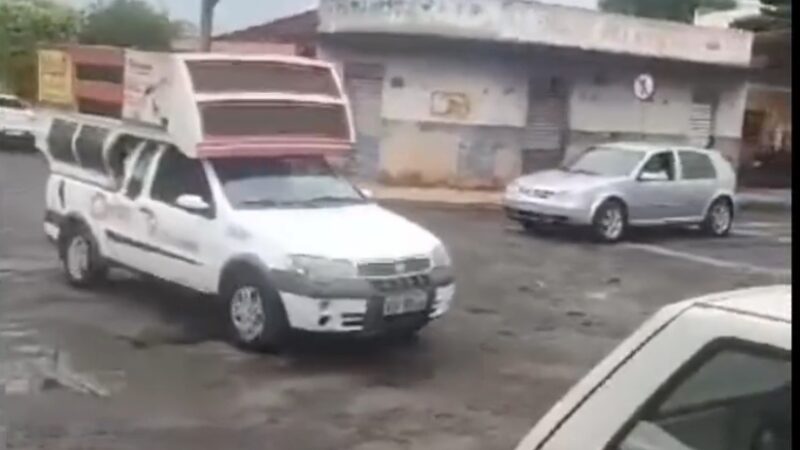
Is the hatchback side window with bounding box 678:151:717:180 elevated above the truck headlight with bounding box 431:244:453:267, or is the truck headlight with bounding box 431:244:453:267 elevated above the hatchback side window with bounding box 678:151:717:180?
the hatchback side window with bounding box 678:151:717:180

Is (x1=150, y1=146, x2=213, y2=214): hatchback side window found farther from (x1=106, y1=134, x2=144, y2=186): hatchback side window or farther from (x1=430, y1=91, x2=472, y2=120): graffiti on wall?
(x1=430, y1=91, x2=472, y2=120): graffiti on wall

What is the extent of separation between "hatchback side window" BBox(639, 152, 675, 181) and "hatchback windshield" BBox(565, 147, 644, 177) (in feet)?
0.05

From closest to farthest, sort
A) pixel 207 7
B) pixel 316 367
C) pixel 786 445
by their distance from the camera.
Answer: pixel 786 445
pixel 207 7
pixel 316 367

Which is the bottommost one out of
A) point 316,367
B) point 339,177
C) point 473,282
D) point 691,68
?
point 316,367

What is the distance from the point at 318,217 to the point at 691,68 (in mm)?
496

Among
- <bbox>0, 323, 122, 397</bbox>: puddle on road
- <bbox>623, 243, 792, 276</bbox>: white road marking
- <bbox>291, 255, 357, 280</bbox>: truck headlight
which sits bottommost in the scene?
<bbox>0, 323, 122, 397</bbox>: puddle on road

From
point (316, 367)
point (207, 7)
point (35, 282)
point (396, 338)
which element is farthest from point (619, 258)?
point (35, 282)

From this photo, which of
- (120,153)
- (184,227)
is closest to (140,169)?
(120,153)

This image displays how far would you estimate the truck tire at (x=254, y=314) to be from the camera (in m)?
1.60

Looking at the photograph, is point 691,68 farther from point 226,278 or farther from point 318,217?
point 226,278

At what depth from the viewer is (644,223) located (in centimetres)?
169

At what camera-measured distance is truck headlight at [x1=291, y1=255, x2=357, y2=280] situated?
1672 millimetres

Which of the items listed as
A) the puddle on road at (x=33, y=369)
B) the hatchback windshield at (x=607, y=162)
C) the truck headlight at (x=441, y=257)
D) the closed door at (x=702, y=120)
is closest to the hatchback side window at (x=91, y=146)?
the puddle on road at (x=33, y=369)

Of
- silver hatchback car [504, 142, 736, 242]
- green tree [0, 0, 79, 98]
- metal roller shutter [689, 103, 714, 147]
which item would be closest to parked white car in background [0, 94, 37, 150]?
green tree [0, 0, 79, 98]
